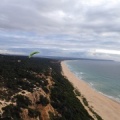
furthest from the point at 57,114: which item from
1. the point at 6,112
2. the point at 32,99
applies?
the point at 6,112

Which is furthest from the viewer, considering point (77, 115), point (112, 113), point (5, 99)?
point (112, 113)

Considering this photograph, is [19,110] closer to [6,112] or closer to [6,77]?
[6,112]

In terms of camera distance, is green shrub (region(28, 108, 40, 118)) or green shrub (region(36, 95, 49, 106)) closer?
green shrub (region(28, 108, 40, 118))

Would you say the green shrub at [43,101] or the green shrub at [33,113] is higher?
the green shrub at [43,101]

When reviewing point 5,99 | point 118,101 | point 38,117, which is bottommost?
point 118,101

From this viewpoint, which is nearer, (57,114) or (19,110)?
(19,110)

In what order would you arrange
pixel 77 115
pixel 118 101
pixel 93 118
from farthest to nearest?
pixel 118 101 → pixel 93 118 → pixel 77 115

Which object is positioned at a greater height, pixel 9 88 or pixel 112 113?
pixel 9 88

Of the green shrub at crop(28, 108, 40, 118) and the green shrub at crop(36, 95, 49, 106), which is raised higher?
the green shrub at crop(36, 95, 49, 106)

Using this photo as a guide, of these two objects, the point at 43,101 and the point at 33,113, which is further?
the point at 43,101

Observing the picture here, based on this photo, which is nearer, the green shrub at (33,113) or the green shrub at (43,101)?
the green shrub at (33,113)

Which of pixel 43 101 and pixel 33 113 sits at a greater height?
pixel 43 101
